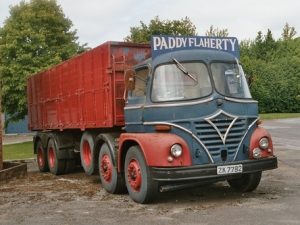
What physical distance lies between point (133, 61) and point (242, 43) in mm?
64495

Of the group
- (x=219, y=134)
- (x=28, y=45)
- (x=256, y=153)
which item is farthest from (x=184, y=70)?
(x=28, y=45)

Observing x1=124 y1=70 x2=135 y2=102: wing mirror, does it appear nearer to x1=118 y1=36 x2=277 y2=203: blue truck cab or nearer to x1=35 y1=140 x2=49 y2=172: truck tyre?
x1=118 y1=36 x2=277 y2=203: blue truck cab

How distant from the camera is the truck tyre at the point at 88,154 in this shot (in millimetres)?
11300

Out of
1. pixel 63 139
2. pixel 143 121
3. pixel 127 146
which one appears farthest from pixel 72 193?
pixel 63 139

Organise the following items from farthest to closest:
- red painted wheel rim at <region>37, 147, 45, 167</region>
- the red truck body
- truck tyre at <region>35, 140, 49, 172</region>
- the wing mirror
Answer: red painted wheel rim at <region>37, 147, 45, 167</region>
truck tyre at <region>35, 140, 49, 172</region>
the red truck body
the wing mirror

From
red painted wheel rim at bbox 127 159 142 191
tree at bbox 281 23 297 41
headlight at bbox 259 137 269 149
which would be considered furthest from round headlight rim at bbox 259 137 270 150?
tree at bbox 281 23 297 41

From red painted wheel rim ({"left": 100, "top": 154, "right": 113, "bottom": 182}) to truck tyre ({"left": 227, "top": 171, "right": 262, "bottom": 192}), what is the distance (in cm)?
240

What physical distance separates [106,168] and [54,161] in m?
4.27

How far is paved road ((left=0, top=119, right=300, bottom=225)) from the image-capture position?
756cm

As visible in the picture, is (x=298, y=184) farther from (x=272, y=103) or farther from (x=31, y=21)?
(x=272, y=103)

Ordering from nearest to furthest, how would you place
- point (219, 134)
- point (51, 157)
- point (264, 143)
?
point (219, 134), point (264, 143), point (51, 157)

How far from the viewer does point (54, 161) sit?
14.2 m

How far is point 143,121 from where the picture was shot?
8.95 m

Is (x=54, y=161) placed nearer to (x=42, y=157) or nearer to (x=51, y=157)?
(x=51, y=157)
